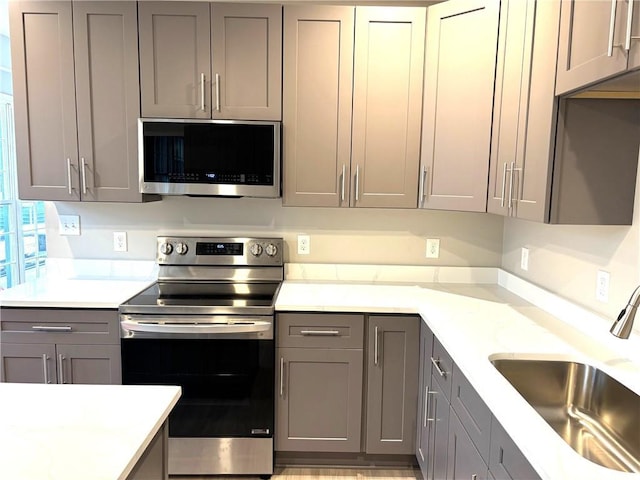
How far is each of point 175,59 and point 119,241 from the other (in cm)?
112

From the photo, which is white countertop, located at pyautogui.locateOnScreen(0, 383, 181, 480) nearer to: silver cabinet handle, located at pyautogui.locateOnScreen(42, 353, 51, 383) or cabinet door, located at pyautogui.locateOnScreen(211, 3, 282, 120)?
silver cabinet handle, located at pyautogui.locateOnScreen(42, 353, 51, 383)

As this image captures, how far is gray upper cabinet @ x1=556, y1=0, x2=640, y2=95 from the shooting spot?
46.7 inches

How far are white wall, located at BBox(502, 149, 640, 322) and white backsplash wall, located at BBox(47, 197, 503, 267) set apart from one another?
10.7 inches

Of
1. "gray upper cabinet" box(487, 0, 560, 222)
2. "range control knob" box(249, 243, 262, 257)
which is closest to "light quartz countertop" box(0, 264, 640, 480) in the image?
"range control knob" box(249, 243, 262, 257)

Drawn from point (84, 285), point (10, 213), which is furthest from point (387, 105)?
point (10, 213)

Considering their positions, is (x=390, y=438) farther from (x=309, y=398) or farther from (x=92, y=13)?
(x=92, y=13)

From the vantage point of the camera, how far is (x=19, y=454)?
902 mm

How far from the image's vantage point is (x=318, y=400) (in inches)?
91.0

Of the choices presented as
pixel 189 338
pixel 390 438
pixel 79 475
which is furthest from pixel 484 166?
pixel 79 475

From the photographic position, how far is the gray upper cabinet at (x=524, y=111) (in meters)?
1.66

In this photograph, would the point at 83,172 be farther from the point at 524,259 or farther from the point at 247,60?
the point at 524,259

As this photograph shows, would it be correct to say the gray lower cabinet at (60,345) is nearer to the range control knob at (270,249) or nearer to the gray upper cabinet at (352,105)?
the range control knob at (270,249)

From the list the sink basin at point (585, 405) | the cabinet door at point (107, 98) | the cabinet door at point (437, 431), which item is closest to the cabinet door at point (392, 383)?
the cabinet door at point (437, 431)

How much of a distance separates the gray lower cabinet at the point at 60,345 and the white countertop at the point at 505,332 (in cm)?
85
